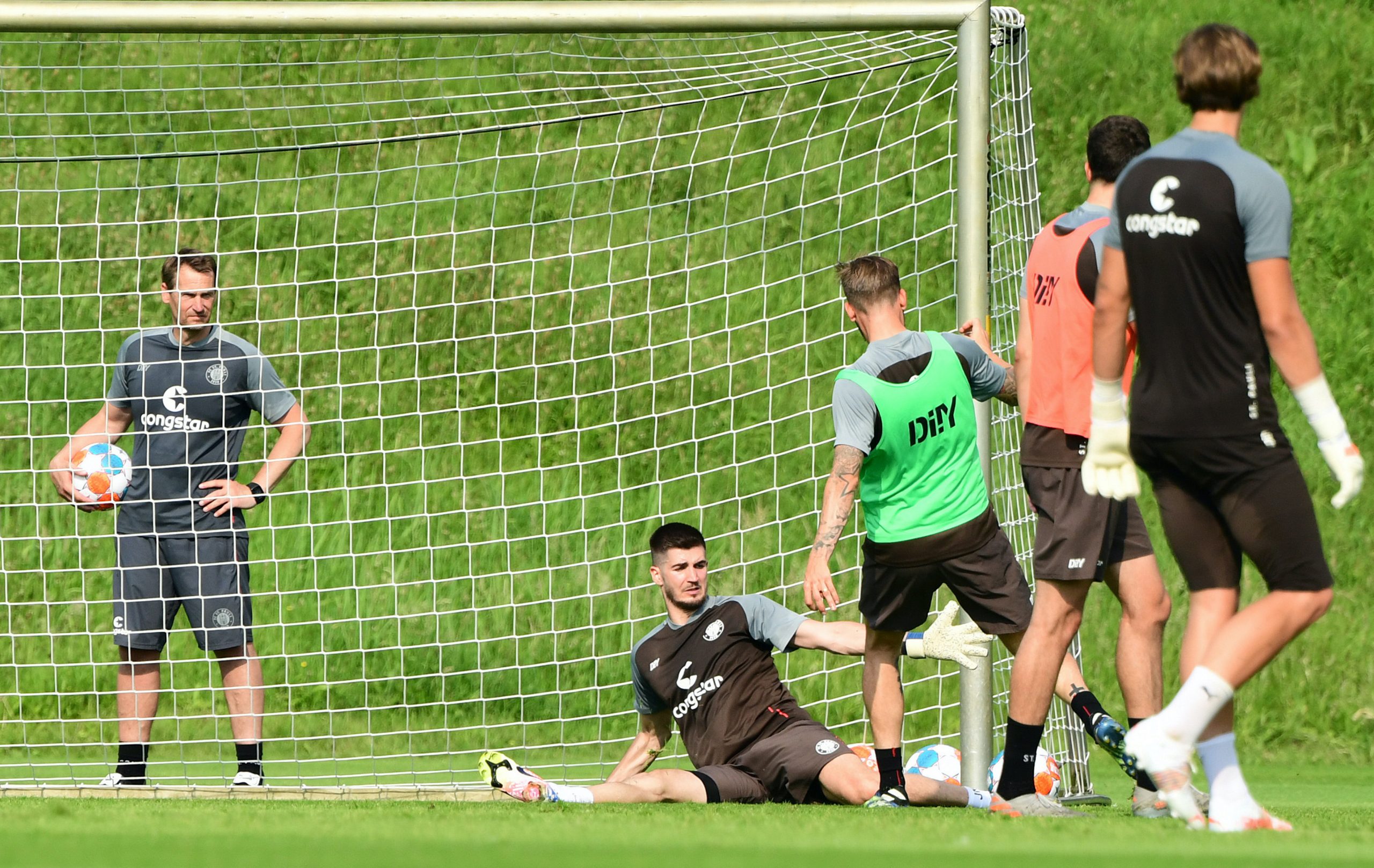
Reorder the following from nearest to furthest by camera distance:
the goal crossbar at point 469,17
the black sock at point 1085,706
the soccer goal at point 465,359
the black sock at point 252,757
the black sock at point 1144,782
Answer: the black sock at point 1144,782, the black sock at point 1085,706, the goal crossbar at point 469,17, the black sock at point 252,757, the soccer goal at point 465,359

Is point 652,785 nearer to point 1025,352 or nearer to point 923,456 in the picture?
point 923,456

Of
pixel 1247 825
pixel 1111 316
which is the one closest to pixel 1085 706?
pixel 1247 825

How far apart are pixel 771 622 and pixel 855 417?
1262 millimetres

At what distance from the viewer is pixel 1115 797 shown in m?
6.95

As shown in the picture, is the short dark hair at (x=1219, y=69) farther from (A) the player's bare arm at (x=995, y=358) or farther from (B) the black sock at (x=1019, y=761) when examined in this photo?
(B) the black sock at (x=1019, y=761)

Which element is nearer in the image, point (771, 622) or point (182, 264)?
point (771, 622)

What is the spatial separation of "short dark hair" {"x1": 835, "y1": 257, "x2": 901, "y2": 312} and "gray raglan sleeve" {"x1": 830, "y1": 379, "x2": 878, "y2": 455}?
34 centimetres

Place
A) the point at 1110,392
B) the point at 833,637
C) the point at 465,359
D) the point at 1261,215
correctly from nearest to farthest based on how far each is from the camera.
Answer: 1. the point at 1261,215
2. the point at 1110,392
3. the point at 833,637
4. the point at 465,359

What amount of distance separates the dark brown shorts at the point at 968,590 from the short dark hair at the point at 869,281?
2.89 ft

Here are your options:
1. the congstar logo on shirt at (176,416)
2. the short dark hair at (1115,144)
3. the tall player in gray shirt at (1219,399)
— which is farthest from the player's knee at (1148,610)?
the congstar logo on shirt at (176,416)

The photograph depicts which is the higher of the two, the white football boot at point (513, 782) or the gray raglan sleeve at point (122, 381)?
the gray raglan sleeve at point (122, 381)

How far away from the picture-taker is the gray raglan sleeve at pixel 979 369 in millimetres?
5457

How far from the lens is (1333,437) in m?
3.82

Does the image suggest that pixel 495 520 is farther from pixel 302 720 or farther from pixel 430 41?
pixel 430 41
